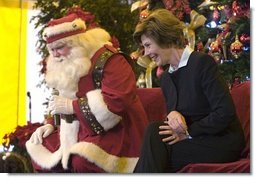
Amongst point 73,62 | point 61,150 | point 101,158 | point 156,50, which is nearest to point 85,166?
point 101,158

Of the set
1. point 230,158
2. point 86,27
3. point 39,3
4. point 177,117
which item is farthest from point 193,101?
point 39,3

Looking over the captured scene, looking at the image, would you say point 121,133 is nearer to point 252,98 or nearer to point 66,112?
point 66,112

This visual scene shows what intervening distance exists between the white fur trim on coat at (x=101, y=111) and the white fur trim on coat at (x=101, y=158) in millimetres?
100

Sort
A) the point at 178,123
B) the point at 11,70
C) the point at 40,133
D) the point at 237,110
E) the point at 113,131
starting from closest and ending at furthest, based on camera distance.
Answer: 1. the point at 178,123
2. the point at 237,110
3. the point at 113,131
4. the point at 40,133
5. the point at 11,70

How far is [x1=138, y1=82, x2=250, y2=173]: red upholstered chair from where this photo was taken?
143 centimetres

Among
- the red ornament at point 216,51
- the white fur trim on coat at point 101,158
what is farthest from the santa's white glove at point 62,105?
the red ornament at point 216,51

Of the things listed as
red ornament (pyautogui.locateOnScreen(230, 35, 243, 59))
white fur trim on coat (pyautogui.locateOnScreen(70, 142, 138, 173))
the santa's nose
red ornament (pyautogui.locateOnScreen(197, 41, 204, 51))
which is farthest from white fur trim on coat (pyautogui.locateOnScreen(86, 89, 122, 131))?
red ornament (pyautogui.locateOnScreen(197, 41, 204, 51))

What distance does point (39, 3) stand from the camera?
2.93m

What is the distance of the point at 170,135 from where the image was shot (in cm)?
153

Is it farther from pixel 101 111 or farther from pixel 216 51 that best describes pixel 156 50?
pixel 216 51

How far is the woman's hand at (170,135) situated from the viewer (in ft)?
4.99

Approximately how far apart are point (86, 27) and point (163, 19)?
53 cm

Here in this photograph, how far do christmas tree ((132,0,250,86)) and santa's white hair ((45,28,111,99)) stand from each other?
0.54 metres

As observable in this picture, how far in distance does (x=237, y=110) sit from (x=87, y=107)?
1.98 feet
